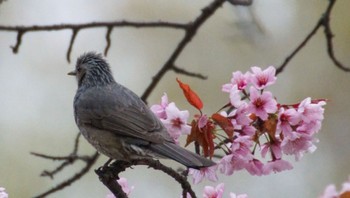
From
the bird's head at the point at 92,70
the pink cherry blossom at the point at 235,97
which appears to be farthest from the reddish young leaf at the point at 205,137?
the bird's head at the point at 92,70

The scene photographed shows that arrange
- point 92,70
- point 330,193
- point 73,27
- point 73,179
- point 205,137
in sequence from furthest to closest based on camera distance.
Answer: point 92,70
point 73,27
point 73,179
point 205,137
point 330,193

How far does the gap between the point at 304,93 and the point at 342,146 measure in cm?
80

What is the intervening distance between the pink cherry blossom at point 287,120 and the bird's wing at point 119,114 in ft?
2.13

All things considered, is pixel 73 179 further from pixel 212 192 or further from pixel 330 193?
→ pixel 330 193

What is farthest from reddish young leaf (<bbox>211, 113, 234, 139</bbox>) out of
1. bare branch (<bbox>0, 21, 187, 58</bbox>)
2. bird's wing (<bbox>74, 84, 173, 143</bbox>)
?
bare branch (<bbox>0, 21, 187, 58</bbox>)

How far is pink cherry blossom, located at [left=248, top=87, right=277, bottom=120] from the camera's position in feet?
13.0

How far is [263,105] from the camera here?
3.96 m

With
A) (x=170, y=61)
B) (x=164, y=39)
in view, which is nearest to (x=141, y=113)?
(x=170, y=61)

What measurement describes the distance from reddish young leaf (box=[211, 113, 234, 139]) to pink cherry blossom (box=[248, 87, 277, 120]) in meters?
0.13

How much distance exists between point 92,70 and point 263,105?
200 cm

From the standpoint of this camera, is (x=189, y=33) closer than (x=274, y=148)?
No

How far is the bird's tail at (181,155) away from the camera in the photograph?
3.88m

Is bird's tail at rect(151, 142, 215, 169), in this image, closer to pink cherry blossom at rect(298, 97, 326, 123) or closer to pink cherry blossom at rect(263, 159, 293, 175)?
pink cherry blossom at rect(263, 159, 293, 175)

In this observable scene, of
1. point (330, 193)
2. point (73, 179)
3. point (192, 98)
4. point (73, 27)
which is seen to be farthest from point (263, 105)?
point (73, 27)
